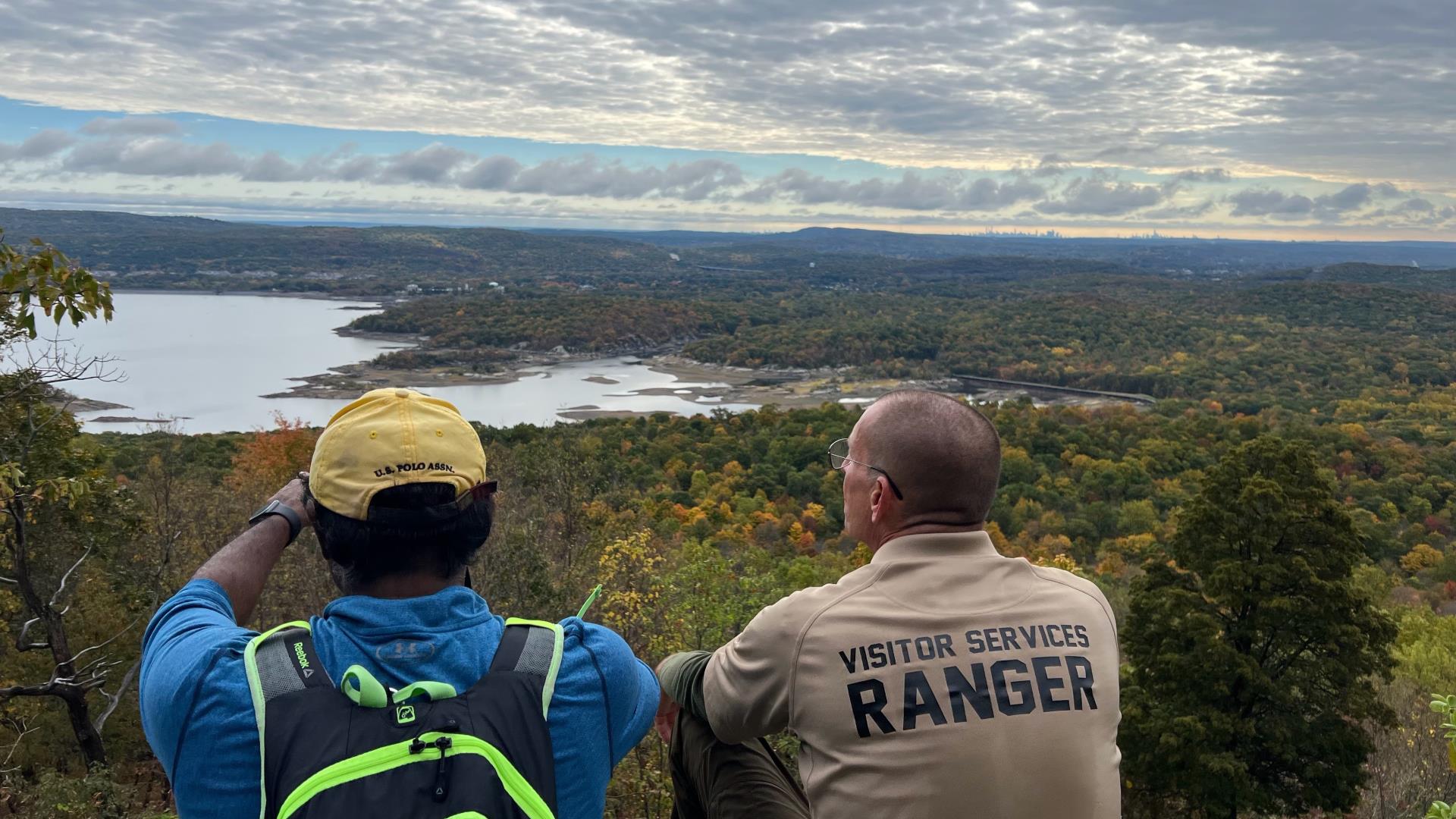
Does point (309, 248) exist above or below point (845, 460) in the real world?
above

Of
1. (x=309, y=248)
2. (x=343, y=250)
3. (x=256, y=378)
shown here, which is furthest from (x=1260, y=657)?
(x=343, y=250)

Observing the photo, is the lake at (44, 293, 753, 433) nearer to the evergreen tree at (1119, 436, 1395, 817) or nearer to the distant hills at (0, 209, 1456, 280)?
the distant hills at (0, 209, 1456, 280)

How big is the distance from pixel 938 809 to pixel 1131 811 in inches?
391

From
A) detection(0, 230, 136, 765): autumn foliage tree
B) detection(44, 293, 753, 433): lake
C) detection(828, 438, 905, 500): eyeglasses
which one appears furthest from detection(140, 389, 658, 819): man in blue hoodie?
detection(44, 293, 753, 433): lake

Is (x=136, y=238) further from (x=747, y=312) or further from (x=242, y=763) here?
(x=242, y=763)

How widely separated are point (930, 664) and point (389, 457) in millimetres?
1075

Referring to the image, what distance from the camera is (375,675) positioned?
52.9 inches

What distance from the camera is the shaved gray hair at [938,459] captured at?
79.0 inches

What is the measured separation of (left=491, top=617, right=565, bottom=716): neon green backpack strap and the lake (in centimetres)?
3232

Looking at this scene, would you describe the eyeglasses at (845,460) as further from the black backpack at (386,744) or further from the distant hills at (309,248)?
the distant hills at (309,248)

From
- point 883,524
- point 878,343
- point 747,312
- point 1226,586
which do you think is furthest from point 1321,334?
point 883,524

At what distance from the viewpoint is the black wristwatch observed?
65.9 inches

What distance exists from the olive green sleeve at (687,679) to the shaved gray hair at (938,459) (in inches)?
25.0

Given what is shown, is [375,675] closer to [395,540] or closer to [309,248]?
[395,540]
